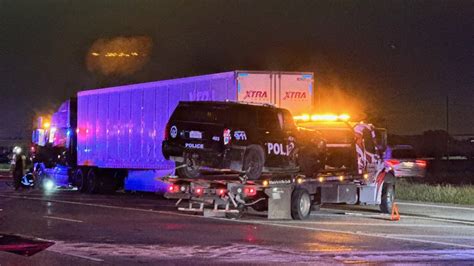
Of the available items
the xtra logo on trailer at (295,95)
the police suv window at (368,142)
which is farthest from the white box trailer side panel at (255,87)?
the police suv window at (368,142)

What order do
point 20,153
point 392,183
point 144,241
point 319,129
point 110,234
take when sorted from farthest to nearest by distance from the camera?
1. point 20,153
2. point 392,183
3. point 319,129
4. point 110,234
5. point 144,241

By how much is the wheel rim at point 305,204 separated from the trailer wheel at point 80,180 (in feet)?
46.4

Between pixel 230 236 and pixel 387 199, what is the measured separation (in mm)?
7524

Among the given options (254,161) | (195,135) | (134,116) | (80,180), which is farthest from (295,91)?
(80,180)

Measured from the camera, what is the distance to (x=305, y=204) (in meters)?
17.6

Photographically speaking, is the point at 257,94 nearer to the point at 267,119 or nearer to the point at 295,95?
the point at 295,95

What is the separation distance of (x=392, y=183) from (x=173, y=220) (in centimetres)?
700

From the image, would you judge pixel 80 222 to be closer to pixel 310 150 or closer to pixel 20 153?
pixel 310 150

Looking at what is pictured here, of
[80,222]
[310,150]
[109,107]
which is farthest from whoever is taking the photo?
[109,107]

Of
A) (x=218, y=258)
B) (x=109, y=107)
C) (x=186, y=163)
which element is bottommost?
(x=218, y=258)

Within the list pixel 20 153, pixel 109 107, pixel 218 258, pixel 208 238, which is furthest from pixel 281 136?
pixel 20 153

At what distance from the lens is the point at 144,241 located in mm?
12773

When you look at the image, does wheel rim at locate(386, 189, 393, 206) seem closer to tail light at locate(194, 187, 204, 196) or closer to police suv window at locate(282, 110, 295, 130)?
police suv window at locate(282, 110, 295, 130)

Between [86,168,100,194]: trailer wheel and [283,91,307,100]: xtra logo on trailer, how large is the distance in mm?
11204
